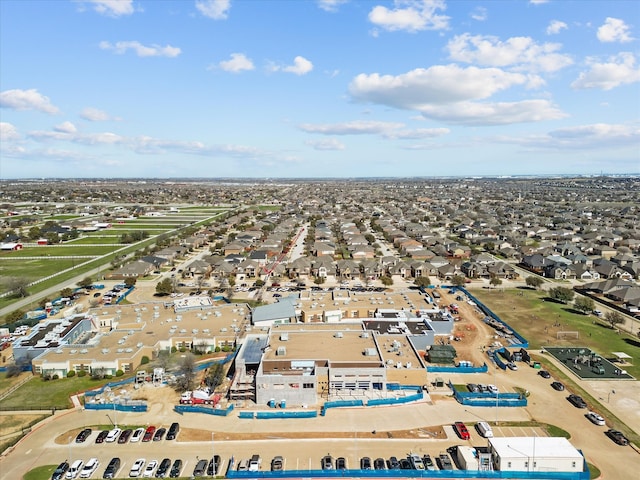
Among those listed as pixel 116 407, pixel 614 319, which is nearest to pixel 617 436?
pixel 614 319

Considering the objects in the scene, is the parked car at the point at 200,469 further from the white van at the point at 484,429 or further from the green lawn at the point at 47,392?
the white van at the point at 484,429

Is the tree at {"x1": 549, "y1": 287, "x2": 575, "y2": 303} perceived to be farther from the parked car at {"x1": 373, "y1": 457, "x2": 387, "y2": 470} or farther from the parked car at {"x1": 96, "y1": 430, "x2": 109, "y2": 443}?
the parked car at {"x1": 96, "y1": 430, "x2": 109, "y2": 443}

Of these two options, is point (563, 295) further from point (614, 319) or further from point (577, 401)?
point (577, 401)

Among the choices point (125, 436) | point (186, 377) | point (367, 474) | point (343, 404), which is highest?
point (186, 377)

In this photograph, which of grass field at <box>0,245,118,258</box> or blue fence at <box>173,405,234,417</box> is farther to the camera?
grass field at <box>0,245,118,258</box>

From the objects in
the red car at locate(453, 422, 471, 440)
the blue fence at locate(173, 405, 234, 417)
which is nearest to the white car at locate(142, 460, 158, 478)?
the blue fence at locate(173, 405, 234, 417)

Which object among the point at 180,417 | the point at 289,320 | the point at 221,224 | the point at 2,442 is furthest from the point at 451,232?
the point at 2,442
